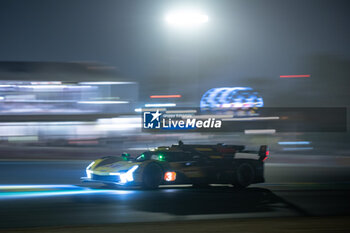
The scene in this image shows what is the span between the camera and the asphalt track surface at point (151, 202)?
5961 millimetres

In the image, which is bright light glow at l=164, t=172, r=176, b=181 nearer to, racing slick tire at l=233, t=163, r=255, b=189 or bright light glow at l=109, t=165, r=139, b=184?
bright light glow at l=109, t=165, r=139, b=184

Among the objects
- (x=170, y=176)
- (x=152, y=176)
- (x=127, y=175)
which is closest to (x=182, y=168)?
(x=170, y=176)

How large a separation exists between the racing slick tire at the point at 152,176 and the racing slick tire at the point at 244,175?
194 cm

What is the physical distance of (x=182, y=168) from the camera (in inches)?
348

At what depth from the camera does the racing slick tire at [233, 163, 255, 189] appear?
9.34 meters

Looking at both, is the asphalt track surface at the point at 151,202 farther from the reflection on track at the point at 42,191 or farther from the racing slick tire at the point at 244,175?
the racing slick tire at the point at 244,175

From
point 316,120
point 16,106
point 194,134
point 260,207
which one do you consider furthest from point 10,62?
point 260,207


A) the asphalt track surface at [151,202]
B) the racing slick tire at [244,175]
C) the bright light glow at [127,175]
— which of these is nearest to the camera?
the asphalt track surface at [151,202]

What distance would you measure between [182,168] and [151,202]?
1.84m

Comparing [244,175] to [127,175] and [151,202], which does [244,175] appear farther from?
[151,202]

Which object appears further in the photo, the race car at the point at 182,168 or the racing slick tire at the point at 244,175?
the racing slick tire at the point at 244,175

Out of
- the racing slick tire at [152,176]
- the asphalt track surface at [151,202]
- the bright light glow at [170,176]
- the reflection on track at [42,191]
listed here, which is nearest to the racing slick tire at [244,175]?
the asphalt track surface at [151,202]

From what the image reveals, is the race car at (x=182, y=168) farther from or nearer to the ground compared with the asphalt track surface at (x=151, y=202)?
farther from the ground

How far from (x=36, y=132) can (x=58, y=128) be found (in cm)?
167
